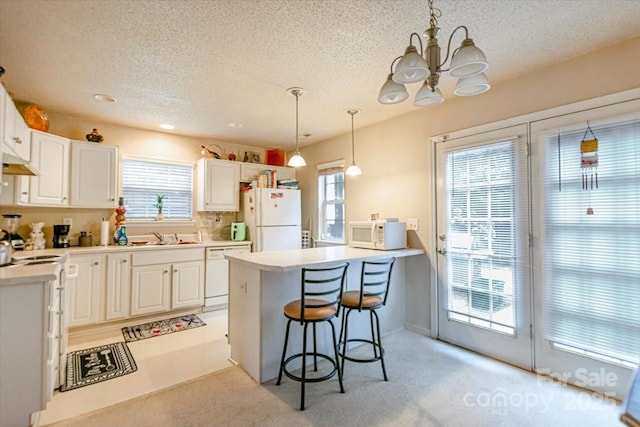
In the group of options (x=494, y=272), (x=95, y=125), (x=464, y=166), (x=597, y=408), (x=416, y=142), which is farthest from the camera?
(x=95, y=125)

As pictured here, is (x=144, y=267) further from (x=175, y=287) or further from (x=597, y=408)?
(x=597, y=408)

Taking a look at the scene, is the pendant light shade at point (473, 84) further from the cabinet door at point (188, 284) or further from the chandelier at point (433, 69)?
the cabinet door at point (188, 284)

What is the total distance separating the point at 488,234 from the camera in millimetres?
2830

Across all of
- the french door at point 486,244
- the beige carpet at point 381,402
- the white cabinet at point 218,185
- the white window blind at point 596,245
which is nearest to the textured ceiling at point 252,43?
the french door at point 486,244

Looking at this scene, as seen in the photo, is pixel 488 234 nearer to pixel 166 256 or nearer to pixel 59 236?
pixel 166 256

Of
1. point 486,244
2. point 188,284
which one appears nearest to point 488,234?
point 486,244

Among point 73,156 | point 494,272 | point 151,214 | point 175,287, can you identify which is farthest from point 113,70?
point 494,272

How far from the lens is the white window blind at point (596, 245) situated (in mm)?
2090

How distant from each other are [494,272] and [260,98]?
291 centimetres

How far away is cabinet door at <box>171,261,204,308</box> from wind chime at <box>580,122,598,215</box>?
424cm

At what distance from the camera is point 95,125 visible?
12.7ft

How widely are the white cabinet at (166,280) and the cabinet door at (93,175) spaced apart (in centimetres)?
84

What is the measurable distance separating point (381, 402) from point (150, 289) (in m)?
3.06

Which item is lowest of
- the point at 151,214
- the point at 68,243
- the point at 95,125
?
the point at 68,243
